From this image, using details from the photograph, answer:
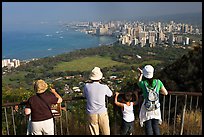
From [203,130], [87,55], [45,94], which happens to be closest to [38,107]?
[45,94]

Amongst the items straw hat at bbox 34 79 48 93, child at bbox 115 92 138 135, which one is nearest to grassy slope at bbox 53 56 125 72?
child at bbox 115 92 138 135

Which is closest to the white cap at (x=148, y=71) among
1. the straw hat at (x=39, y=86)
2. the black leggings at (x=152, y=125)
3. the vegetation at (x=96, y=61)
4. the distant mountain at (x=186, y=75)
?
the black leggings at (x=152, y=125)

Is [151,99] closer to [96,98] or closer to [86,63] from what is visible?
[96,98]

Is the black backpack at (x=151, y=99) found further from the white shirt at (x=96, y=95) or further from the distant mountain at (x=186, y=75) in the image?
the distant mountain at (x=186, y=75)

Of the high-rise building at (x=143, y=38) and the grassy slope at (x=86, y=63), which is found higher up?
the high-rise building at (x=143, y=38)

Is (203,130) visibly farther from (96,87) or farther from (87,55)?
(87,55)

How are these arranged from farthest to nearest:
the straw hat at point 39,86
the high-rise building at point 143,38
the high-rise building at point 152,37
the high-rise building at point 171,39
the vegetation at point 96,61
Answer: the high-rise building at point 143,38, the high-rise building at point 152,37, the high-rise building at point 171,39, the vegetation at point 96,61, the straw hat at point 39,86
